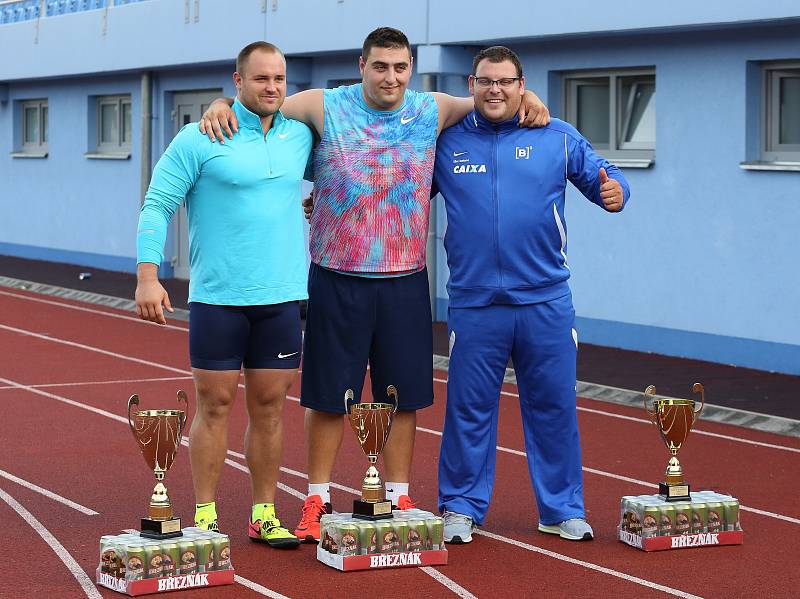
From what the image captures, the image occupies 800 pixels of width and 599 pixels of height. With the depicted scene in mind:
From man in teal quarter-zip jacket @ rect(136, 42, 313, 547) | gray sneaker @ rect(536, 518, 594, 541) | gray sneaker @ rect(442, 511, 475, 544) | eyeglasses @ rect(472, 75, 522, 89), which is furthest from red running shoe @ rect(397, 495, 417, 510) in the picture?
eyeglasses @ rect(472, 75, 522, 89)

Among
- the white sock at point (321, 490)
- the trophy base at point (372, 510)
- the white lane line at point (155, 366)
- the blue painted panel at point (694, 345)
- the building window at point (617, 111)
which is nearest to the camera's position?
the trophy base at point (372, 510)

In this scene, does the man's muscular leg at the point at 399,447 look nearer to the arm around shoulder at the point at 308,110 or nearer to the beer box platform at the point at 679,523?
the beer box platform at the point at 679,523

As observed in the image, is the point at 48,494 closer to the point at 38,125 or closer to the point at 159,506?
the point at 159,506

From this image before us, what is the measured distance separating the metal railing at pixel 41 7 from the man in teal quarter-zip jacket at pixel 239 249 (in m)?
18.9

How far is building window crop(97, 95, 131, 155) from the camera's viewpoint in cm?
2723

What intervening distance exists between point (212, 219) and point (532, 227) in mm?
1470

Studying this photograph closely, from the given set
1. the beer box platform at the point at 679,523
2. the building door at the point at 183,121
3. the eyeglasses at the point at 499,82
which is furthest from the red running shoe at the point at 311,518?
the building door at the point at 183,121

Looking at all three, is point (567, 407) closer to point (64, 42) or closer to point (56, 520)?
point (56, 520)

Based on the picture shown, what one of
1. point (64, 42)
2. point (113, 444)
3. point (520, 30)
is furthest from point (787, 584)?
point (64, 42)

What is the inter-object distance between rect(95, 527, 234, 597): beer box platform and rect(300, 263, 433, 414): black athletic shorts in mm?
1044

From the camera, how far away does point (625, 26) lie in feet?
50.2

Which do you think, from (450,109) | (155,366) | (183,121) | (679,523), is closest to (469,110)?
(450,109)

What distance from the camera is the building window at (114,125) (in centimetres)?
2723

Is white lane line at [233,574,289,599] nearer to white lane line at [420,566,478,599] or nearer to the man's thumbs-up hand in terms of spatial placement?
white lane line at [420,566,478,599]
